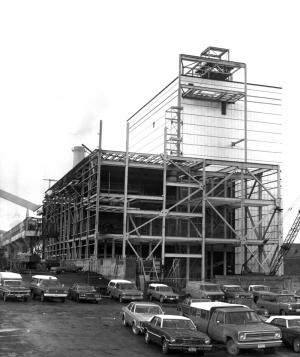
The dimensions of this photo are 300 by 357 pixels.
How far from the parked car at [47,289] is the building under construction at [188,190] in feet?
54.8

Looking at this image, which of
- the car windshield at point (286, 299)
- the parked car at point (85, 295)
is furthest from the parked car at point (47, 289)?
the car windshield at point (286, 299)

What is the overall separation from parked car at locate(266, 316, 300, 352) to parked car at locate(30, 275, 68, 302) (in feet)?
58.7

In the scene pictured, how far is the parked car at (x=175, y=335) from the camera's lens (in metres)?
18.2

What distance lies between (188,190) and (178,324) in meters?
51.2

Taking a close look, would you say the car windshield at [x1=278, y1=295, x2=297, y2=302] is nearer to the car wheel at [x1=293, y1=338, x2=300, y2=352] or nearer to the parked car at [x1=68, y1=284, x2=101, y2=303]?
the car wheel at [x1=293, y1=338, x2=300, y2=352]

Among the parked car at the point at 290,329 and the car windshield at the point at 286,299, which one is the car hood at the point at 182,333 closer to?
the parked car at the point at 290,329

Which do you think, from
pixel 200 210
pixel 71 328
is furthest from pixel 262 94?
pixel 71 328

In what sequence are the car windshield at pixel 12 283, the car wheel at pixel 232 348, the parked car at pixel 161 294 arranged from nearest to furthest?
the car wheel at pixel 232 348, the car windshield at pixel 12 283, the parked car at pixel 161 294

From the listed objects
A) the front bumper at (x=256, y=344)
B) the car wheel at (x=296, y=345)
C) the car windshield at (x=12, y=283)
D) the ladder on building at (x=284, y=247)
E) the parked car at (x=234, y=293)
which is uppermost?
the ladder on building at (x=284, y=247)

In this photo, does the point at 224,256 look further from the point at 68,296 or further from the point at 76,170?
the point at 68,296

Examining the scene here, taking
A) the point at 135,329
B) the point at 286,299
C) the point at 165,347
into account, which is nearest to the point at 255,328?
the point at 165,347

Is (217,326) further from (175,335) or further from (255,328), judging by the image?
(175,335)

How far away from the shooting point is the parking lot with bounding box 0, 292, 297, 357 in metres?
17.9

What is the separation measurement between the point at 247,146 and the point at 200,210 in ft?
55.0
